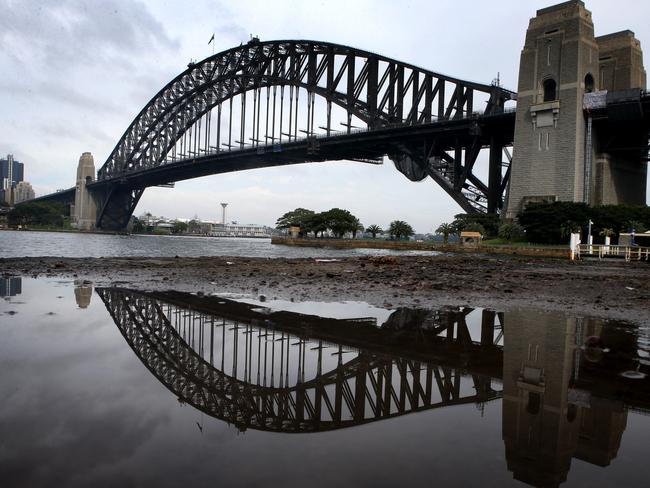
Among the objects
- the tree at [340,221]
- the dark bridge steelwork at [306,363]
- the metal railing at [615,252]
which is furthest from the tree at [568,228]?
the tree at [340,221]

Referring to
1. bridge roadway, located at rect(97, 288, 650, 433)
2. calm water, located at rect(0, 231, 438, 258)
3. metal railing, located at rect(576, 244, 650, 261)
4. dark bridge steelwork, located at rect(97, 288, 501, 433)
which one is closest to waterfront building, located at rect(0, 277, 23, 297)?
dark bridge steelwork, located at rect(97, 288, 501, 433)

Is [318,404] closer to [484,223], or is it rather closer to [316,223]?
[484,223]

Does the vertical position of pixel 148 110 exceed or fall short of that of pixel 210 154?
it exceeds it

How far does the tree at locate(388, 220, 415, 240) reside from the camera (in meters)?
86.7

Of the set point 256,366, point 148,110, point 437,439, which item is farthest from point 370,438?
point 148,110

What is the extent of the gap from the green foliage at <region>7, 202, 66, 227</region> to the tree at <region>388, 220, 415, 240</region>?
97884mm

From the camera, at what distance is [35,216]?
13738 centimetres

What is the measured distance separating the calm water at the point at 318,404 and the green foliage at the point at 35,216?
14926 centimetres

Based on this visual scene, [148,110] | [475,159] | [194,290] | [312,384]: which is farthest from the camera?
[148,110]

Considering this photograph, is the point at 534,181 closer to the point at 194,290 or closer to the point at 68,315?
the point at 194,290

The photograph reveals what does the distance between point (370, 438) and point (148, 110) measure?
12101 centimetres

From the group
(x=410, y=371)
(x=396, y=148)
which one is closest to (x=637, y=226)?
(x=396, y=148)

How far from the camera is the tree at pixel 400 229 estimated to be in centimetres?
8669

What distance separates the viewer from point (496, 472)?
2.75 m
